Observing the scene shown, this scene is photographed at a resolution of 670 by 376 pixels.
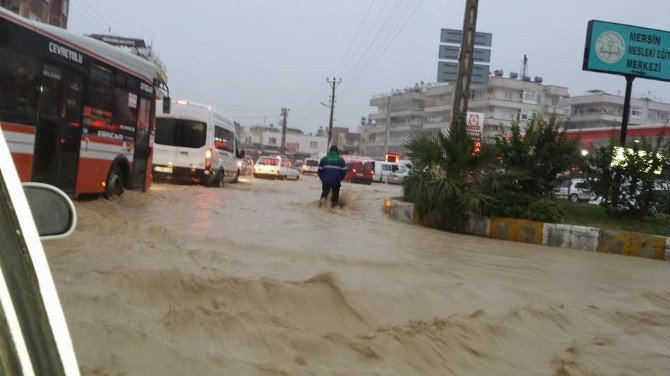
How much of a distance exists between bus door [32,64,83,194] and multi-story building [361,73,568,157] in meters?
55.4

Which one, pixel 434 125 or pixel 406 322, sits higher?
pixel 434 125

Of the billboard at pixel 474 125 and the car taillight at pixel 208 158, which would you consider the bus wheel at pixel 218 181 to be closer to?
the car taillight at pixel 208 158

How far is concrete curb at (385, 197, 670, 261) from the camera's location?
35.7ft

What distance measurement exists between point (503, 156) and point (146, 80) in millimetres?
7580

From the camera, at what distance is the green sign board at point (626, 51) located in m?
17.6

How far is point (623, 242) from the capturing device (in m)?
11.0

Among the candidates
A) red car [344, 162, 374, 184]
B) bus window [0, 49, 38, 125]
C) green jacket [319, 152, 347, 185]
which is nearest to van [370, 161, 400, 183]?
red car [344, 162, 374, 184]

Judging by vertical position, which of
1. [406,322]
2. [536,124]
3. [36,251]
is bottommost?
[406,322]

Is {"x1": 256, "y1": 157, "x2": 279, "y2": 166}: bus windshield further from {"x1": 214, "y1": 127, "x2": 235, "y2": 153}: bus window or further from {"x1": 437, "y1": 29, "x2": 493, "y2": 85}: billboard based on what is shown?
{"x1": 437, "y1": 29, "x2": 493, "y2": 85}: billboard

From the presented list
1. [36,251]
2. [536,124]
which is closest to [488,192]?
[536,124]

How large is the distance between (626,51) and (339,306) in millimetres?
15215

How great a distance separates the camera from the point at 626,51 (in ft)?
58.0

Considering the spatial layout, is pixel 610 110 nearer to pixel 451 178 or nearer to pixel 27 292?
pixel 451 178

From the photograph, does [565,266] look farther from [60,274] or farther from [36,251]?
[36,251]
